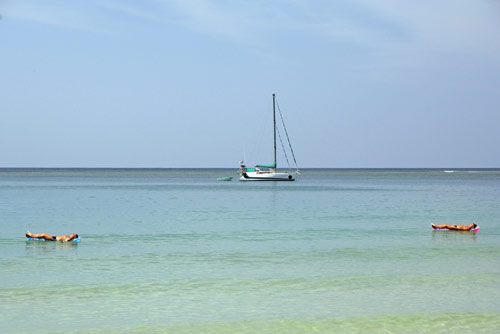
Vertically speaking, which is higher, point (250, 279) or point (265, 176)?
point (265, 176)

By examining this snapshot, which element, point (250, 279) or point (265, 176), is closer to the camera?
point (250, 279)

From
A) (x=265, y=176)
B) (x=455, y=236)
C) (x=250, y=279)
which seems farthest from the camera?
(x=265, y=176)

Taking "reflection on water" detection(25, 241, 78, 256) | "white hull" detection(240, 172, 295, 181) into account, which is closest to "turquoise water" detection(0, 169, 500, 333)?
"reflection on water" detection(25, 241, 78, 256)

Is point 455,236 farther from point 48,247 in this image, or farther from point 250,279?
point 48,247

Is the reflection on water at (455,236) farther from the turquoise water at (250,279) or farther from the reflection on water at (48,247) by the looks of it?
the reflection on water at (48,247)

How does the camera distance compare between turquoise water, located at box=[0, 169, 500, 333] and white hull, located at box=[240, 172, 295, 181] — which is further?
white hull, located at box=[240, 172, 295, 181]

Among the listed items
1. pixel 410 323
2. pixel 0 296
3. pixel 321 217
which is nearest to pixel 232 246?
pixel 0 296

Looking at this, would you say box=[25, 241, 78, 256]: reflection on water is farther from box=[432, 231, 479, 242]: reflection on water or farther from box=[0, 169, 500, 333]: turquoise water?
box=[432, 231, 479, 242]: reflection on water

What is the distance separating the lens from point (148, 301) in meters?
20.4

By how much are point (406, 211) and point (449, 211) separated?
4.56 metres

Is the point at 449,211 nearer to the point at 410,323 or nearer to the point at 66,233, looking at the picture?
the point at 66,233

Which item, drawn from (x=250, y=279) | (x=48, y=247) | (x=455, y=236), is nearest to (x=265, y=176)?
(x=455, y=236)

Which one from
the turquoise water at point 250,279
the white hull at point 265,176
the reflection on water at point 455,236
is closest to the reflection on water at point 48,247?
the turquoise water at point 250,279

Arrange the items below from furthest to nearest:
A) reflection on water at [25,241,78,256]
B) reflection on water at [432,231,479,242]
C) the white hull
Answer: the white hull, reflection on water at [432,231,479,242], reflection on water at [25,241,78,256]
